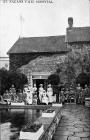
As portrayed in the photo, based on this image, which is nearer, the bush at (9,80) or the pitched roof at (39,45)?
the bush at (9,80)

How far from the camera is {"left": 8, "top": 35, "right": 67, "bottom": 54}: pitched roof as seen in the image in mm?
32688

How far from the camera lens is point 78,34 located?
32.6 m

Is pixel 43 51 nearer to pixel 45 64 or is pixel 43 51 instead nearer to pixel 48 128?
pixel 45 64

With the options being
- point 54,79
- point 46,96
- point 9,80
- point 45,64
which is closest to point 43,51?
point 45,64

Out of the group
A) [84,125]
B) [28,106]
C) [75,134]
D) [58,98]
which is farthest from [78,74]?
[75,134]

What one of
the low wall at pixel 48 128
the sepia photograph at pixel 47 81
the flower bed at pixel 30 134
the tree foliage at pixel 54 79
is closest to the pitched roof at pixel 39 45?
the sepia photograph at pixel 47 81

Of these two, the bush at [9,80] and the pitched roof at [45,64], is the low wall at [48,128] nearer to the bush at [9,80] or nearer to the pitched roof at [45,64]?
the bush at [9,80]

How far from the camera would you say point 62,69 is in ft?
82.7

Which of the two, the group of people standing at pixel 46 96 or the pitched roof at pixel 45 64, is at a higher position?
the pitched roof at pixel 45 64

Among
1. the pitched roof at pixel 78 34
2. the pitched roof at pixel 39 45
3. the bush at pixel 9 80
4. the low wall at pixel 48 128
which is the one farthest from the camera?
the pitched roof at pixel 39 45

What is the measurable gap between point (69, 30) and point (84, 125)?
24.3 m

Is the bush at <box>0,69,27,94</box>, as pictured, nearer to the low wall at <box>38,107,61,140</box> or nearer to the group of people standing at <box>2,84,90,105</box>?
the group of people standing at <box>2,84,90,105</box>

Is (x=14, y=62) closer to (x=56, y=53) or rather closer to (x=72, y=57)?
(x=56, y=53)

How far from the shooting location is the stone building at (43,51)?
2838 centimetres
